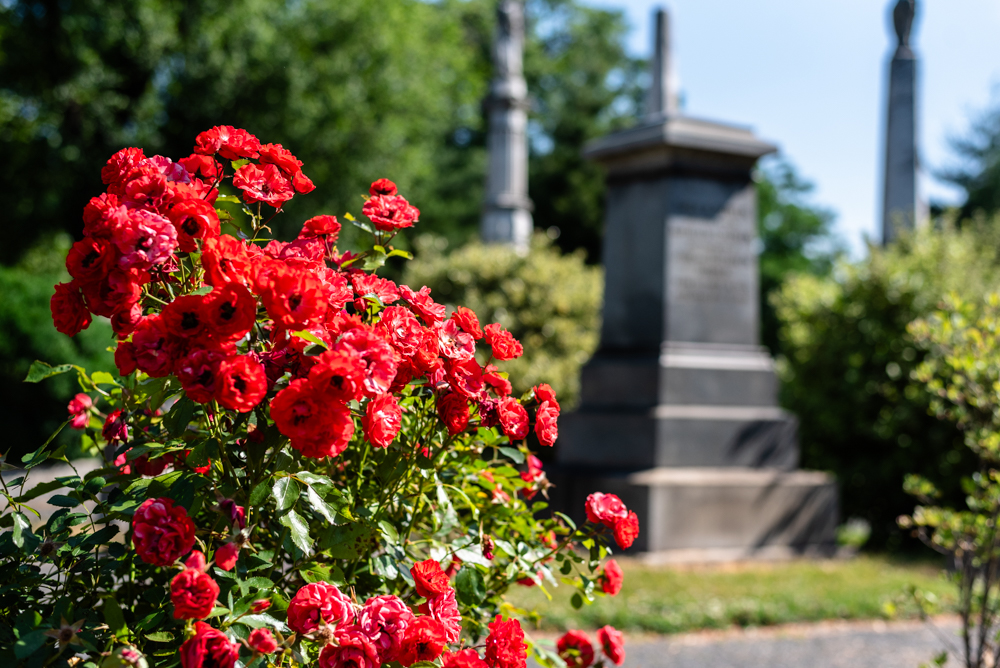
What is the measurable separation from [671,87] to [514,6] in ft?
30.1

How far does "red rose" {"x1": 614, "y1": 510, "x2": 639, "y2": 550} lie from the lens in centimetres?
189

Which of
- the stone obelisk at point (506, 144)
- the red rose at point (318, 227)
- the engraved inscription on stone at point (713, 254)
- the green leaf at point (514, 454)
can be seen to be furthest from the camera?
the stone obelisk at point (506, 144)

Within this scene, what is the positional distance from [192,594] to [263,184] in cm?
88

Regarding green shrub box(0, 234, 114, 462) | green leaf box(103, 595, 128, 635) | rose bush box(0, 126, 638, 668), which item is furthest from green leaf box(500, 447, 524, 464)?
green shrub box(0, 234, 114, 462)

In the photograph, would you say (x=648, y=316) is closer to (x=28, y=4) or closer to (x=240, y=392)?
(x=240, y=392)

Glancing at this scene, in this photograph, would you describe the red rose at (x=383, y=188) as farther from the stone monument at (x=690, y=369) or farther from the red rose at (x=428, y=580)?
the stone monument at (x=690, y=369)

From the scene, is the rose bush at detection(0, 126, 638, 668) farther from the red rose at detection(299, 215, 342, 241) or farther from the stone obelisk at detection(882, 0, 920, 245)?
the stone obelisk at detection(882, 0, 920, 245)

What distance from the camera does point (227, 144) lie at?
1.84m

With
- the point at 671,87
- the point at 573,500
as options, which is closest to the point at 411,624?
the point at 573,500

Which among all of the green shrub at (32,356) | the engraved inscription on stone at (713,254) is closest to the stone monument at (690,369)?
the engraved inscription on stone at (713,254)

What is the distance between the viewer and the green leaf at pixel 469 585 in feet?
6.04

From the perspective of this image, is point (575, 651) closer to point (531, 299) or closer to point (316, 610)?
point (316, 610)

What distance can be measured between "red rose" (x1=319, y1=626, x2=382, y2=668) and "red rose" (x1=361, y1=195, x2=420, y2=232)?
93cm

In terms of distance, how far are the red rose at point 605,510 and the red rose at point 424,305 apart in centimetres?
53
